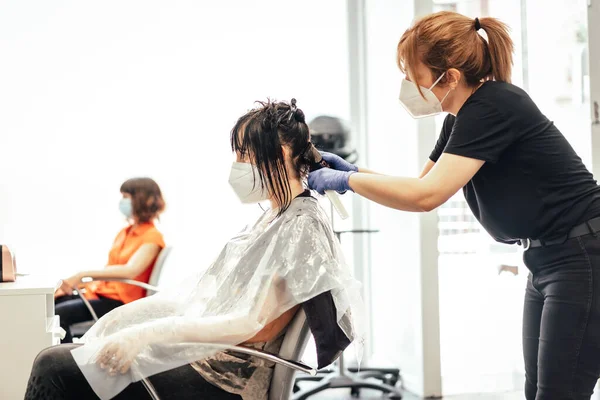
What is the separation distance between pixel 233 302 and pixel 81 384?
1.31 ft

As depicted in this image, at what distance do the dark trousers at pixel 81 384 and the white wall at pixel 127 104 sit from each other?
2.31 meters

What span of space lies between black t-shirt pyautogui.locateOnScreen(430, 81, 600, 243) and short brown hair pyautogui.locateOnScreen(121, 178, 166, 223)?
6.75 ft

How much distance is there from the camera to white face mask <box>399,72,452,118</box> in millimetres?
1691

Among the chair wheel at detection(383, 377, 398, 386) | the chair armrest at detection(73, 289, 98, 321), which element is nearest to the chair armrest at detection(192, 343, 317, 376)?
the chair armrest at detection(73, 289, 98, 321)

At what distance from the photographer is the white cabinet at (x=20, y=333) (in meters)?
2.12

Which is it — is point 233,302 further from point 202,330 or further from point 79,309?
point 79,309

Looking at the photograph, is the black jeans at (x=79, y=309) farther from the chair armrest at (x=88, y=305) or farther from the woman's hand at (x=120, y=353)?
the woman's hand at (x=120, y=353)

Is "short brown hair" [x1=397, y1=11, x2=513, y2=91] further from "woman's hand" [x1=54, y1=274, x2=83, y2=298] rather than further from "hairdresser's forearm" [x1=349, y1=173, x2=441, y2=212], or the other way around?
"woman's hand" [x1=54, y1=274, x2=83, y2=298]

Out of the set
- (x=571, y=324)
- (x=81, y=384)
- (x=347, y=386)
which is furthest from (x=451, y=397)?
(x=81, y=384)

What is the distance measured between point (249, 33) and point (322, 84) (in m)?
0.51

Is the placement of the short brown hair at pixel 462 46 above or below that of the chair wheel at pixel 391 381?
above

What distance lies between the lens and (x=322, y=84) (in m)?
4.04

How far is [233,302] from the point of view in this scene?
1713 millimetres

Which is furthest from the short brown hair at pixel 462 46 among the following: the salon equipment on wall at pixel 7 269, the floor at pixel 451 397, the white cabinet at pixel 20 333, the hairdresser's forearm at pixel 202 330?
the floor at pixel 451 397
